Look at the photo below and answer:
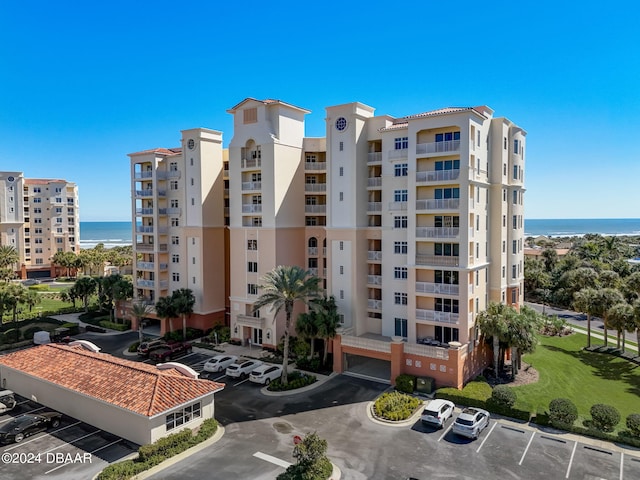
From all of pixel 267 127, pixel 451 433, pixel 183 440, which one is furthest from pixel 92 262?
pixel 451 433

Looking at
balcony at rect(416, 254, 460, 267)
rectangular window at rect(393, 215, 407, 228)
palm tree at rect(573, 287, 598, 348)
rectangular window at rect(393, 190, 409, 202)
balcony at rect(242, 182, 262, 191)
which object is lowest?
palm tree at rect(573, 287, 598, 348)

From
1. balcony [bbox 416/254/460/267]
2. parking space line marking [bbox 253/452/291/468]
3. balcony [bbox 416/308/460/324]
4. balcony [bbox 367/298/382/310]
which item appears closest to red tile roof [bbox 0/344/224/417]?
parking space line marking [bbox 253/452/291/468]

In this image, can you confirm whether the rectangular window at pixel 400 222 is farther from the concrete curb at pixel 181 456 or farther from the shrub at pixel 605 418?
the concrete curb at pixel 181 456

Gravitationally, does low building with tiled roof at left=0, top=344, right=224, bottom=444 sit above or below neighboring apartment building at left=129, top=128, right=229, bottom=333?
below

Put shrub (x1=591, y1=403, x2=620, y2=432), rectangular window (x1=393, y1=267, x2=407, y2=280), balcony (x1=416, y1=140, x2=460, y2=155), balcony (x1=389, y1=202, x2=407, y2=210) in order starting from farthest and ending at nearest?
1. rectangular window (x1=393, y1=267, x2=407, y2=280)
2. balcony (x1=389, y1=202, x2=407, y2=210)
3. balcony (x1=416, y1=140, x2=460, y2=155)
4. shrub (x1=591, y1=403, x2=620, y2=432)

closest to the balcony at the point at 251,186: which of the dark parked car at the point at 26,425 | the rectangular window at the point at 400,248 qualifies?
the rectangular window at the point at 400,248

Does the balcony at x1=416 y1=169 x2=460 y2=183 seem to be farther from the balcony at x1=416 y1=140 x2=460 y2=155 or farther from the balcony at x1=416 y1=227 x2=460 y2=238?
the balcony at x1=416 y1=227 x2=460 y2=238

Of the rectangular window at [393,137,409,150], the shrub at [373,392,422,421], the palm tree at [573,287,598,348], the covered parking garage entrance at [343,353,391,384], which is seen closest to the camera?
the shrub at [373,392,422,421]

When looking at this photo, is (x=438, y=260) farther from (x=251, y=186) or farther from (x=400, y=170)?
(x=251, y=186)

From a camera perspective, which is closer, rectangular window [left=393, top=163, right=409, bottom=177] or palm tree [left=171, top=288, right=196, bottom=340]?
rectangular window [left=393, top=163, right=409, bottom=177]
